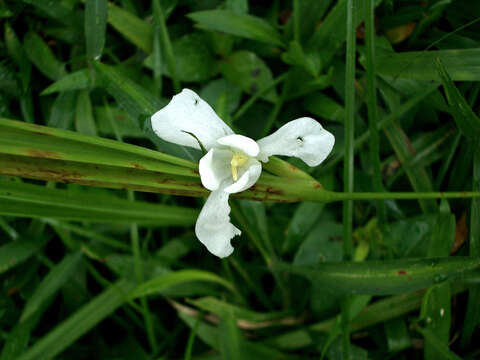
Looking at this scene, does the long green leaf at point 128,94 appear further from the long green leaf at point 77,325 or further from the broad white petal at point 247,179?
the long green leaf at point 77,325

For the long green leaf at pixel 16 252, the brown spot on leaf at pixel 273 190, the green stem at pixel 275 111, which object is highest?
the green stem at pixel 275 111

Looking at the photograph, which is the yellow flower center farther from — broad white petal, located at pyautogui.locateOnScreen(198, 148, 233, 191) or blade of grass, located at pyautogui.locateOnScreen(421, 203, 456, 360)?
blade of grass, located at pyautogui.locateOnScreen(421, 203, 456, 360)

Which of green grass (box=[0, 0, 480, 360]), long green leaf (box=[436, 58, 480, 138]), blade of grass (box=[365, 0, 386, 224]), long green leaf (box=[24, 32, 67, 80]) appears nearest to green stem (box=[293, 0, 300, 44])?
green grass (box=[0, 0, 480, 360])

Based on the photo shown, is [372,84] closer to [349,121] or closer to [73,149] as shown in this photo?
[349,121]

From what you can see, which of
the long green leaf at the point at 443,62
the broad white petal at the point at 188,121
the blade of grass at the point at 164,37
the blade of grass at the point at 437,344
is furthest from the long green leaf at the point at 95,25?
the blade of grass at the point at 437,344

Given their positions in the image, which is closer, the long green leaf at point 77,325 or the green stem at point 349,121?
the green stem at point 349,121

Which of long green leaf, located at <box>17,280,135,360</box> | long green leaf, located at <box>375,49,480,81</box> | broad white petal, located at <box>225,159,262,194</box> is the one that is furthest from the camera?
long green leaf, located at <box>17,280,135,360</box>

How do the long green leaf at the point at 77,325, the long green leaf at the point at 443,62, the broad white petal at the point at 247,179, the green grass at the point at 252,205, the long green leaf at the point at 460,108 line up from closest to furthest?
1. the broad white petal at the point at 247,179
2. the long green leaf at the point at 460,108
3. the long green leaf at the point at 443,62
4. the green grass at the point at 252,205
5. the long green leaf at the point at 77,325

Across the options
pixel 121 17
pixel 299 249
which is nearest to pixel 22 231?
pixel 121 17
